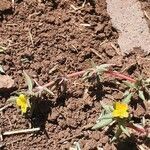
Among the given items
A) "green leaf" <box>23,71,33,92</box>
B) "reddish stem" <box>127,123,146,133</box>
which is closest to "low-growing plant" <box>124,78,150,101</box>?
"reddish stem" <box>127,123,146,133</box>

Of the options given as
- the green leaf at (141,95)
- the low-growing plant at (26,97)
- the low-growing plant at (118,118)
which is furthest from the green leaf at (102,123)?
the low-growing plant at (26,97)

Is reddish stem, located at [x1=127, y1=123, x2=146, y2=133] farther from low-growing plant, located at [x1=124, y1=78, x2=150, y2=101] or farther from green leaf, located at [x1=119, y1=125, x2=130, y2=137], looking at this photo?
low-growing plant, located at [x1=124, y1=78, x2=150, y2=101]

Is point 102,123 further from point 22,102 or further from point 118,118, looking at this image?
point 22,102

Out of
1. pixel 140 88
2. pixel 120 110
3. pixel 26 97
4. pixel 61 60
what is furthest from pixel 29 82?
pixel 140 88

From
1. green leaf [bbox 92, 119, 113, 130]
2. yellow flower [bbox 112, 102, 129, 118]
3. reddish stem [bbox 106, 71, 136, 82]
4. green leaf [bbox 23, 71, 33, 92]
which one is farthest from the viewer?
reddish stem [bbox 106, 71, 136, 82]

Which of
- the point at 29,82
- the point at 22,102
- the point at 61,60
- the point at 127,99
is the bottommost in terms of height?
the point at 127,99

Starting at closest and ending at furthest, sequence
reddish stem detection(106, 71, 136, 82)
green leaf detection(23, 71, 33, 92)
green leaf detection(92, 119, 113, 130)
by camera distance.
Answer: green leaf detection(92, 119, 113, 130)
green leaf detection(23, 71, 33, 92)
reddish stem detection(106, 71, 136, 82)
